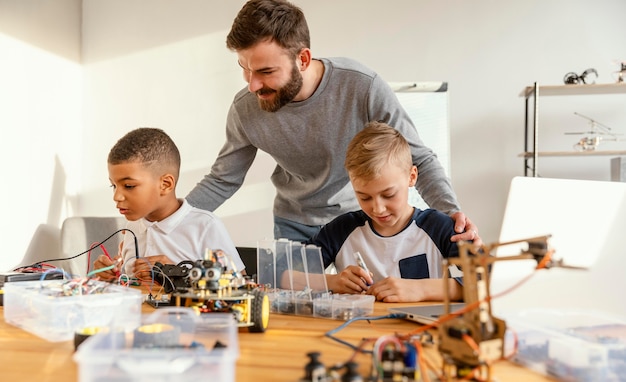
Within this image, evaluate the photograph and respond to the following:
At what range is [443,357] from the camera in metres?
0.64

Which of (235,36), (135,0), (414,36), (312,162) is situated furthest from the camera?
(135,0)

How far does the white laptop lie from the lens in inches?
32.0

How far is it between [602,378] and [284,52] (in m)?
1.38

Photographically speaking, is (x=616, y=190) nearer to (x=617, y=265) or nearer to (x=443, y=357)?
(x=617, y=265)

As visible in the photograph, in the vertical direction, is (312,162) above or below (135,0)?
below

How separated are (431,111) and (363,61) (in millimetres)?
591

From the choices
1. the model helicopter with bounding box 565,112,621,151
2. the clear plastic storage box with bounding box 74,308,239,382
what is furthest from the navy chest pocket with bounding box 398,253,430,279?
the model helicopter with bounding box 565,112,621,151

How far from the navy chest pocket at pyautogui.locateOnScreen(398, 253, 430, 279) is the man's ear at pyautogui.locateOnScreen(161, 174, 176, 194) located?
73 cm

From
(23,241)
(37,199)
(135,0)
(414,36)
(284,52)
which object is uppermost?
(135,0)

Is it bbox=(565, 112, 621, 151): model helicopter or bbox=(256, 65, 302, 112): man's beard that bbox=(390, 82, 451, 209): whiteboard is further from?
bbox=(256, 65, 302, 112): man's beard

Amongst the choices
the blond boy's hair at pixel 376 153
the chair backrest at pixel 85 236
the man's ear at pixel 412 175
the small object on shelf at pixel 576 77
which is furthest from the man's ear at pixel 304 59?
the small object on shelf at pixel 576 77

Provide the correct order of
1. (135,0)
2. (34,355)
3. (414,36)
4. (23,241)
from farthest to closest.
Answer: (135,0), (414,36), (23,241), (34,355)

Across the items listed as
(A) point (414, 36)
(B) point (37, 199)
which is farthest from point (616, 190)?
(B) point (37, 199)

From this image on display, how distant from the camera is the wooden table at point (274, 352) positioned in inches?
26.6
